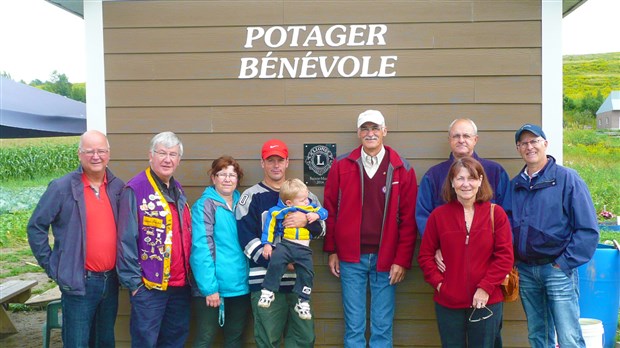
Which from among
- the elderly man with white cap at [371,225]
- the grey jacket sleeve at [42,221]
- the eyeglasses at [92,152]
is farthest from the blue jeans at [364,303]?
the grey jacket sleeve at [42,221]

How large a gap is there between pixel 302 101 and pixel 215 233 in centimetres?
119

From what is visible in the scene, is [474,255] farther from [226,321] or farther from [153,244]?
[153,244]

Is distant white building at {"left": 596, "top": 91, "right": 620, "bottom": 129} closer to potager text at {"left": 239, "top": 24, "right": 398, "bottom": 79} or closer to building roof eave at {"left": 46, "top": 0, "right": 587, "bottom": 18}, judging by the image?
building roof eave at {"left": 46, "top": 0, "right": 587, "bottom": 18}

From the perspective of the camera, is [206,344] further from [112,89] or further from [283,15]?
[283,15]

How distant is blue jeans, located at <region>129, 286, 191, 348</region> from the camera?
3.59m

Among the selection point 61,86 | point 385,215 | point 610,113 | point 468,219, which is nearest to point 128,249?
point 385,215

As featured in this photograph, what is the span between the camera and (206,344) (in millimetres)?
3898

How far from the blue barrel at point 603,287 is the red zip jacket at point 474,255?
5.70ft

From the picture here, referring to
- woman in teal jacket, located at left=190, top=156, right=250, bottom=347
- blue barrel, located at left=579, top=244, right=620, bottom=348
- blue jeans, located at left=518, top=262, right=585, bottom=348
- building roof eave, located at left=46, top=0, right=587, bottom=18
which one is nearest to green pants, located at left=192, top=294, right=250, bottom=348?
woman in teal jacket, located at left=190, top=156, right=250, bottom=347

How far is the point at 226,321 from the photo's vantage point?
3982mm

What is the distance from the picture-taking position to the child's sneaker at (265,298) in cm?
366

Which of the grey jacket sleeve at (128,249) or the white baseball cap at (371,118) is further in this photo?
the white baseball cap at (371,118)

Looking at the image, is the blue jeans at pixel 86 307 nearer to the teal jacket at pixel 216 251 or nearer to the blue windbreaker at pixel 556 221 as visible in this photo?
the teal jacket at pixel 216 251

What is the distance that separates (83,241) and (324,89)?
1.96 m
